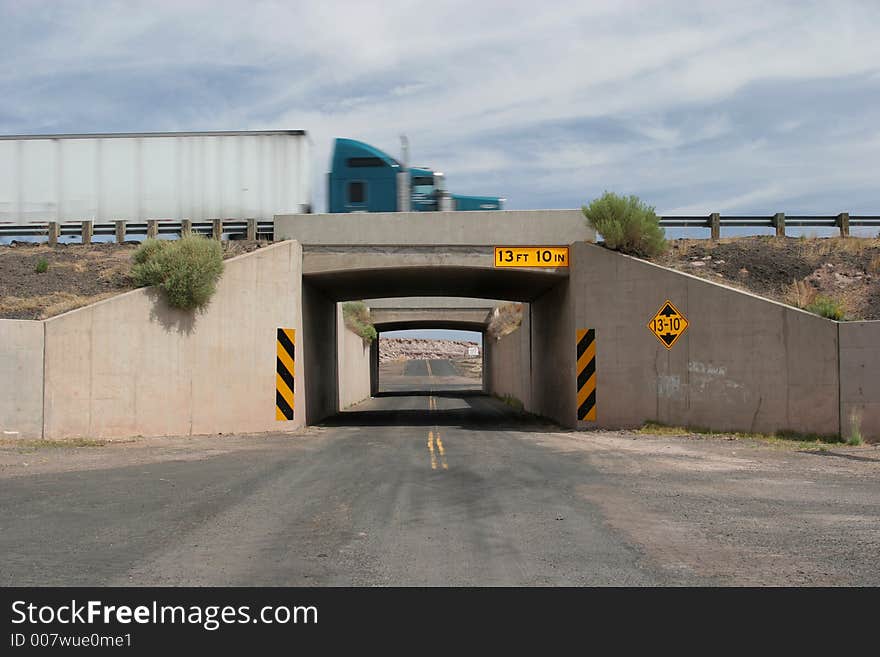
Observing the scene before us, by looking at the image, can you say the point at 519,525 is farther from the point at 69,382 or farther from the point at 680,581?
the point at 69,382

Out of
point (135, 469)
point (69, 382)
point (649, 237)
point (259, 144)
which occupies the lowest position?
point (135, 469)

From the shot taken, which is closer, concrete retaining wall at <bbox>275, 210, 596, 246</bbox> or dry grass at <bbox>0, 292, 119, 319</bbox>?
dry grass at <bbox>0, 292, 119, 319</bbox>

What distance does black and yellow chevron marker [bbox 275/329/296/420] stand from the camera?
22.8 metres

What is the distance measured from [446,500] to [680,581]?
15.4 feet

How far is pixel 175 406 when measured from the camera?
20906 millimetres

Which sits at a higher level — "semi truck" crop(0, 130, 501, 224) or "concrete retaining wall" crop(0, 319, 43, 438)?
"semi truck" crop(0, 130, 501, 224)

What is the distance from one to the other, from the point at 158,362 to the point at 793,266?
17609 millimetres

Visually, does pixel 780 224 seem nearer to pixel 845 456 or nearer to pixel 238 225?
pixel 845 456

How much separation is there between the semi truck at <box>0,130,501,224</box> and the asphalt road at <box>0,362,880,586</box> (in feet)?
44.6

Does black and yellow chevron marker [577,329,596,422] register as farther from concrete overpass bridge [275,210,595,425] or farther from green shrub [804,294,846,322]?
green shrub [804,294,846,322]

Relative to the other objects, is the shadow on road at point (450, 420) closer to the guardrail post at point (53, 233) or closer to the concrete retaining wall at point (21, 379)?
the concrete retaining wall at point (21, 379)

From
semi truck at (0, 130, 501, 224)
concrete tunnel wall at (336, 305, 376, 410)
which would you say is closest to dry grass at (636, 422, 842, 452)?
semi truck at (0, 130, 501, 224)

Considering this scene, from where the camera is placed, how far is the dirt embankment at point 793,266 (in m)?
22.2
